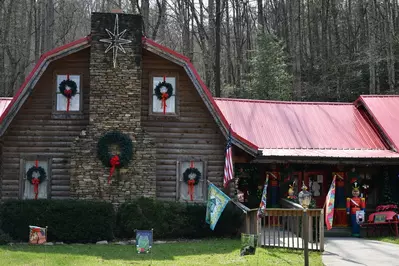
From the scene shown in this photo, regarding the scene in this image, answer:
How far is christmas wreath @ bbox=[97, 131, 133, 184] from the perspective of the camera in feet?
53.8

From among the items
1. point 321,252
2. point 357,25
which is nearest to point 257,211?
point 321,252

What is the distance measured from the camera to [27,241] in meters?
16.1

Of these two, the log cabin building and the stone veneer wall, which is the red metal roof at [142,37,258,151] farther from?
the stone veneer wall

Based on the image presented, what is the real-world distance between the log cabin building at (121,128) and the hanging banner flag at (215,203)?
8.36 ft

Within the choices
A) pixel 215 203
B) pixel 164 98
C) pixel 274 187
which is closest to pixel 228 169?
pixel 215 203

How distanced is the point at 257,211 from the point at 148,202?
3.82 meters

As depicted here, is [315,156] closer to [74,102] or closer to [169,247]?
[169,247]

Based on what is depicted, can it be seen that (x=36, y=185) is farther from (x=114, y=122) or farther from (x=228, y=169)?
(x=228, y=169)

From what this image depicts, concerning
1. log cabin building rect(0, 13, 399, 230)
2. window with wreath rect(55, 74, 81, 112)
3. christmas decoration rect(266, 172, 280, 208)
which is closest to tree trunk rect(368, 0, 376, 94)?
log cabin building rect(0, 13, 399, 230)

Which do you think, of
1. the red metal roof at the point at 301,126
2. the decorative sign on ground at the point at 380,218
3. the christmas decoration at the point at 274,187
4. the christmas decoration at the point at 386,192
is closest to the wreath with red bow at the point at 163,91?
the red metal roof at the point at 301,126

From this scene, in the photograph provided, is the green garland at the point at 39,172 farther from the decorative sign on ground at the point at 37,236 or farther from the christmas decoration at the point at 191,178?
the christmas decoration at the point at 191,178

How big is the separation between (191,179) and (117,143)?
2.94 meters

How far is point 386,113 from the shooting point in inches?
866

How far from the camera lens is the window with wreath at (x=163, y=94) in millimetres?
17875
